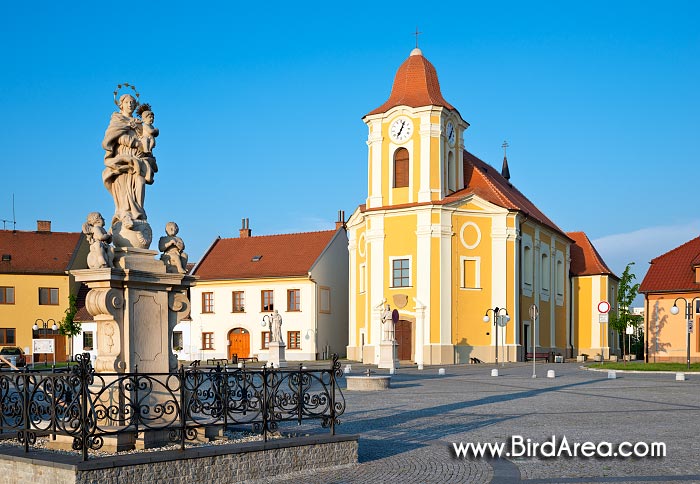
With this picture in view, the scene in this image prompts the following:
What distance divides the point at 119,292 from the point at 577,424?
8.15 meters

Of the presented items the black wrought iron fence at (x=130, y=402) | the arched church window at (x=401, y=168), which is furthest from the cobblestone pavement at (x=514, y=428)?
the arched church window at (x=401, y=168)

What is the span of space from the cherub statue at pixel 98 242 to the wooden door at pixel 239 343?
155ft

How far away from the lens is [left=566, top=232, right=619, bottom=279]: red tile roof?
6284cm

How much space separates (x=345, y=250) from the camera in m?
58.8

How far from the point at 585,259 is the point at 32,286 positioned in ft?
134

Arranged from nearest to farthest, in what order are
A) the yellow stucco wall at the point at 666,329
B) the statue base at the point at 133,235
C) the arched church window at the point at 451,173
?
the statue base at the point at 133,235
the yellow stucco wall at the point at 666,329
the arched church window at the point at 451,173

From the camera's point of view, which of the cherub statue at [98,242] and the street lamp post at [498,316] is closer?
the cherub statue at [98,242]

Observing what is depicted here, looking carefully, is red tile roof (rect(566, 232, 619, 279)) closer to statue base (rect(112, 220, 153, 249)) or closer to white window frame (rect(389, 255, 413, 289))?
white window frame (rect(389, 255, 413, 289))

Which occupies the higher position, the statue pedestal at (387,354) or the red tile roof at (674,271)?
the red tile roof at (674,271)

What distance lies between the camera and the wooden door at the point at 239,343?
55750 mm

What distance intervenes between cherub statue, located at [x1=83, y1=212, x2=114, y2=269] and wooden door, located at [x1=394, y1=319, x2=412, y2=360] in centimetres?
3635

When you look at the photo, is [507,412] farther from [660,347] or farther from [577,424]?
[660,347]

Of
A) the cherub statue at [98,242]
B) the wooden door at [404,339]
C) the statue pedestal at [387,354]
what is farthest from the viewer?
the wooden door at [404,339]

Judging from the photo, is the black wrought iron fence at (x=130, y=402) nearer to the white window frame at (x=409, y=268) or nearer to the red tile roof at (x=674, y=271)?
the white window frame at (x=409, y=268)
